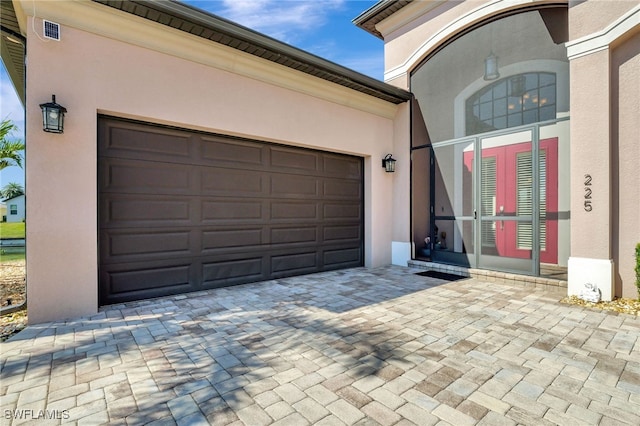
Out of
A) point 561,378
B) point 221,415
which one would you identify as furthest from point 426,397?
point 221,415

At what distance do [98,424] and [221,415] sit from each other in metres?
0.72

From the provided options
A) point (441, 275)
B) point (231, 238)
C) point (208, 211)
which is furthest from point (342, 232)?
point (208, 211)

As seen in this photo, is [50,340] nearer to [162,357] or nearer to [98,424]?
[162,357]

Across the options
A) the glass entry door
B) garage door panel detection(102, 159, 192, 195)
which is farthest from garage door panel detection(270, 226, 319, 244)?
the glass entry door

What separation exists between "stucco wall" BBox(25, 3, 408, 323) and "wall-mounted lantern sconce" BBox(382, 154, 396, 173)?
3.13 metres

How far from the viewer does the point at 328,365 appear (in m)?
2.60

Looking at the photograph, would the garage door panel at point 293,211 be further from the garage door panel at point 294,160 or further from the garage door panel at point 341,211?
the garage door panel at point 294,160

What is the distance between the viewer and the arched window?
17.1ft

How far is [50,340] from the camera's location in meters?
3.08

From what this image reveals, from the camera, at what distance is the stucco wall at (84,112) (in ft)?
11.6

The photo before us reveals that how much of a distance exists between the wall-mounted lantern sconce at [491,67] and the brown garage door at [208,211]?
312 cm

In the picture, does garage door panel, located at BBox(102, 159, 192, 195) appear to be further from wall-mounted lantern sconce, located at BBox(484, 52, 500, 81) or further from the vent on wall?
wall-mounted lantern sconce, located at BBox(484, 52, 500, 81)

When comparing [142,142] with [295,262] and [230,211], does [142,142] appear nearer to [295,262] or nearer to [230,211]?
[230,211]

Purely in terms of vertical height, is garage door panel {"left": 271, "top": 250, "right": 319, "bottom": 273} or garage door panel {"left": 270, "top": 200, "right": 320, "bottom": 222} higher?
garage door panel {"left": 270, "top": 200, "right": 320, "bottom": 222}
